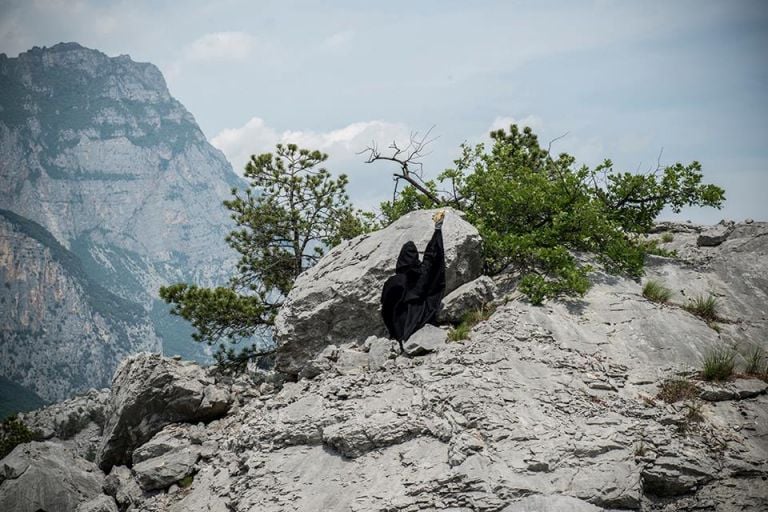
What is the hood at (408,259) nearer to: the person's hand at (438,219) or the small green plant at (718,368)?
the person's hand at (438,219)

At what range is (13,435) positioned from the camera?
24656 mm

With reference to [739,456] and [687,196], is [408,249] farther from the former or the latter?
[687,196]

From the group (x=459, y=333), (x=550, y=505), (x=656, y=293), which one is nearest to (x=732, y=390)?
(x=656, y=293)

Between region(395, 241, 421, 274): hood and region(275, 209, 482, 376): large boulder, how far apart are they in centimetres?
91

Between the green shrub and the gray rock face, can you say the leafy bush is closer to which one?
the gray rock face

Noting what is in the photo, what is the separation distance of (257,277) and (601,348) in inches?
564

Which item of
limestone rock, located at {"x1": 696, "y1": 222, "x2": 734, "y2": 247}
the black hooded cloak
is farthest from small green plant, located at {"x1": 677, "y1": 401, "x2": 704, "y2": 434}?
limestone rock, located at {"x1": 696, "y1": 222, "x2": 734, "y2": 247}

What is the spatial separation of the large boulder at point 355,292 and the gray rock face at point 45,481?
17.1ft

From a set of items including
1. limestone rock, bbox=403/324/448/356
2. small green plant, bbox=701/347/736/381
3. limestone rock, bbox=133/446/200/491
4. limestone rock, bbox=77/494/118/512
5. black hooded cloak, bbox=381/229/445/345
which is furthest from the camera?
black hooded cloak, bbox=381/229/445/345

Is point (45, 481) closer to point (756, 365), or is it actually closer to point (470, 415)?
point (470, 415)

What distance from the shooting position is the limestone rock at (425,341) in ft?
38.6

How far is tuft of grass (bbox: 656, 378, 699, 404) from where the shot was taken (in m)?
10.3

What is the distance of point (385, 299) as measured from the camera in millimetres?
12852

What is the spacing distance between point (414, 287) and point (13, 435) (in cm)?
2091
